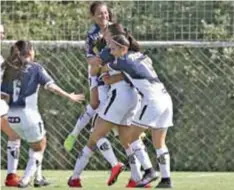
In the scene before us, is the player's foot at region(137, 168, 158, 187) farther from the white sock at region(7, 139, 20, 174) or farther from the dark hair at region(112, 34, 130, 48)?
the white sock at region(7, 139, 20, 174)

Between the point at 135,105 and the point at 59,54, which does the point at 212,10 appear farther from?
the point at 135,105

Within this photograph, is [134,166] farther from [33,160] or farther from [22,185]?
[22,185]

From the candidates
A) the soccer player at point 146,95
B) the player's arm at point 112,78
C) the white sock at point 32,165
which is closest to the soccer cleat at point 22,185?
the white sock at point 32,165

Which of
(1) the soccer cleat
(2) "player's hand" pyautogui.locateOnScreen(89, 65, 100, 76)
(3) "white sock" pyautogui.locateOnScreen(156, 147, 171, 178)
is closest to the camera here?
(1) the soccer cleat

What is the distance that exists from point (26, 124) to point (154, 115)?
1.29 metres

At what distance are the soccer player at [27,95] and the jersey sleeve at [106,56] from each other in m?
0.48

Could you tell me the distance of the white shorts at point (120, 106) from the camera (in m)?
11.5

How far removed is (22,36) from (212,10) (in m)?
2.90

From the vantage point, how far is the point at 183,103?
55.1 ft

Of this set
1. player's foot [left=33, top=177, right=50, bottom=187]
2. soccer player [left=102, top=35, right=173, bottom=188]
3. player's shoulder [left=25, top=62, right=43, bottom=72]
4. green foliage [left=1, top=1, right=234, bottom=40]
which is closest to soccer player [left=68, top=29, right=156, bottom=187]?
soccer player [left=102, top=35, right=173, bottom=188]

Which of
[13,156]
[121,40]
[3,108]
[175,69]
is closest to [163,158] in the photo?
[121,40]

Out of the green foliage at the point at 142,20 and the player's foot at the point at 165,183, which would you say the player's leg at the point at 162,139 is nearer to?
the player's foot at the point at 165,183

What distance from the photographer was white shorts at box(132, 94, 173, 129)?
11.4m

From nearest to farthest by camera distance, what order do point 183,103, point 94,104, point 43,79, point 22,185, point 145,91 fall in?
point 22,185, point 145,91, point 43,79, point 94,104, point 183,103
